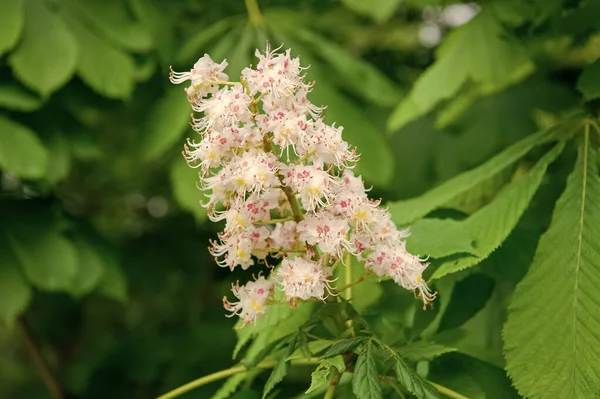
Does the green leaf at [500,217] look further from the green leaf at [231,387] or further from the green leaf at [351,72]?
the green leaf at [351,72]

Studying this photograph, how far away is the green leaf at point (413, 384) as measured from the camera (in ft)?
2.53

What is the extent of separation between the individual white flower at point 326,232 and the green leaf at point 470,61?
711 millimetres

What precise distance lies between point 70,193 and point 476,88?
5.74 ft

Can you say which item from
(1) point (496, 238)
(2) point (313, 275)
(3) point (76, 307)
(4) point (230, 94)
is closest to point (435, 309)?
(1) point (496, 238)

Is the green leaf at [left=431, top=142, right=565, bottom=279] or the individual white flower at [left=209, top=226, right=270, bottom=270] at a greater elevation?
the green leaf at [left=431, top=142, right=565, bottom=279]

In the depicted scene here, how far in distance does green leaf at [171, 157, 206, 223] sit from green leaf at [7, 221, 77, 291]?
0.34 m

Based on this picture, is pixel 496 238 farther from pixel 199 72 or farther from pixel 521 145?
pixel 199 72

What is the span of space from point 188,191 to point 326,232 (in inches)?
39.1

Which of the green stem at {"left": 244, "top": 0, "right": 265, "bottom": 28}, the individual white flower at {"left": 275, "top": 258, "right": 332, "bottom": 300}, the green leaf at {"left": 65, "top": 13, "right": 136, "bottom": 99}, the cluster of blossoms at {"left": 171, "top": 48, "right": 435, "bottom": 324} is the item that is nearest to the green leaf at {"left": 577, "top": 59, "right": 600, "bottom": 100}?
the cluster of blossoms at {"left": 171, "top": 48, "right": 435, "bottom": 324}

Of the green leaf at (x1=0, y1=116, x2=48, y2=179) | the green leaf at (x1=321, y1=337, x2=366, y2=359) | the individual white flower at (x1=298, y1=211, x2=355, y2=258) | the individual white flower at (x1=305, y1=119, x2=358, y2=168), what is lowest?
the green leaf at (x1=321, y1=337, x2=366, y2=359)

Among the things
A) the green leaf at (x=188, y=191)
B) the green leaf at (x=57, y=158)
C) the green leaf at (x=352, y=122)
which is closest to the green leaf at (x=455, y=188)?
the green leaf at (x=352, y=122)

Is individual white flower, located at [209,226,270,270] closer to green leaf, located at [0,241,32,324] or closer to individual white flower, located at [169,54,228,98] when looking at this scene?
individual white flower, located at [169,54,228,98]

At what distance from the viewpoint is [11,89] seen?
5.68 feet

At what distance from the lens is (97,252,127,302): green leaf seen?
1.98m
